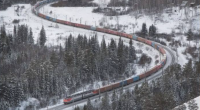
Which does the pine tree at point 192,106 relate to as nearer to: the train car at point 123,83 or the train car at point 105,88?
the train car at point 105,88

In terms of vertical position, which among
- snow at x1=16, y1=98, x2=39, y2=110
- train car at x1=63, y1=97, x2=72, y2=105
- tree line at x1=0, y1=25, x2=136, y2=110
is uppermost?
tree line at x1=0, y1=25, x2=136, y2=110

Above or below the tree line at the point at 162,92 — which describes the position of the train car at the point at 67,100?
below

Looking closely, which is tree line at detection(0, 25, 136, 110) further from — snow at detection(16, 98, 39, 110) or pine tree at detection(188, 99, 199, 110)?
pine tree at detection(188, 99, 199, 110)

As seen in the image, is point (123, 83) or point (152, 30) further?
point (152, 30)

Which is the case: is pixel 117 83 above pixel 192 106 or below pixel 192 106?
below

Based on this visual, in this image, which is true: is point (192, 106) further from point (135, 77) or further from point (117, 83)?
point (135, 77)

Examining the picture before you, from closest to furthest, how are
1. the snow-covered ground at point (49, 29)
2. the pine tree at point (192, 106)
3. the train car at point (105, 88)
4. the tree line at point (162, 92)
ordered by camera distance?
the pine tree at point (192, 106), the tree line at point (162, 92), the train car at point (105, 88), the snow-covered ground at point (49, 29)

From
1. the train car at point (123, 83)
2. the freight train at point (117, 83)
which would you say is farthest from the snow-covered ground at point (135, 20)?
the train car at point (123, 83)

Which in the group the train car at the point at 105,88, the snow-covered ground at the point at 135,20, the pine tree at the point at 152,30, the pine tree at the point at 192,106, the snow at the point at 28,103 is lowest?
the snow at the point at 28,103

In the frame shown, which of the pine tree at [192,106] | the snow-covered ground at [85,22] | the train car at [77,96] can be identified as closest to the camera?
the pine tree at [192,106]

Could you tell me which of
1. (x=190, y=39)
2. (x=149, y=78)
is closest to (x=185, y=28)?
(x=190, y=39)

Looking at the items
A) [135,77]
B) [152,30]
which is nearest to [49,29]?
[152,30]

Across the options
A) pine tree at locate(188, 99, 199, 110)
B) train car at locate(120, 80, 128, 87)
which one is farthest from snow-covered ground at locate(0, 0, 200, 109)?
pine tree at locate(188, 99, 199, 110)

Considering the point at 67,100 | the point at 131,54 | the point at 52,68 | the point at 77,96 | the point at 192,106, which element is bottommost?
the point at 67,100
